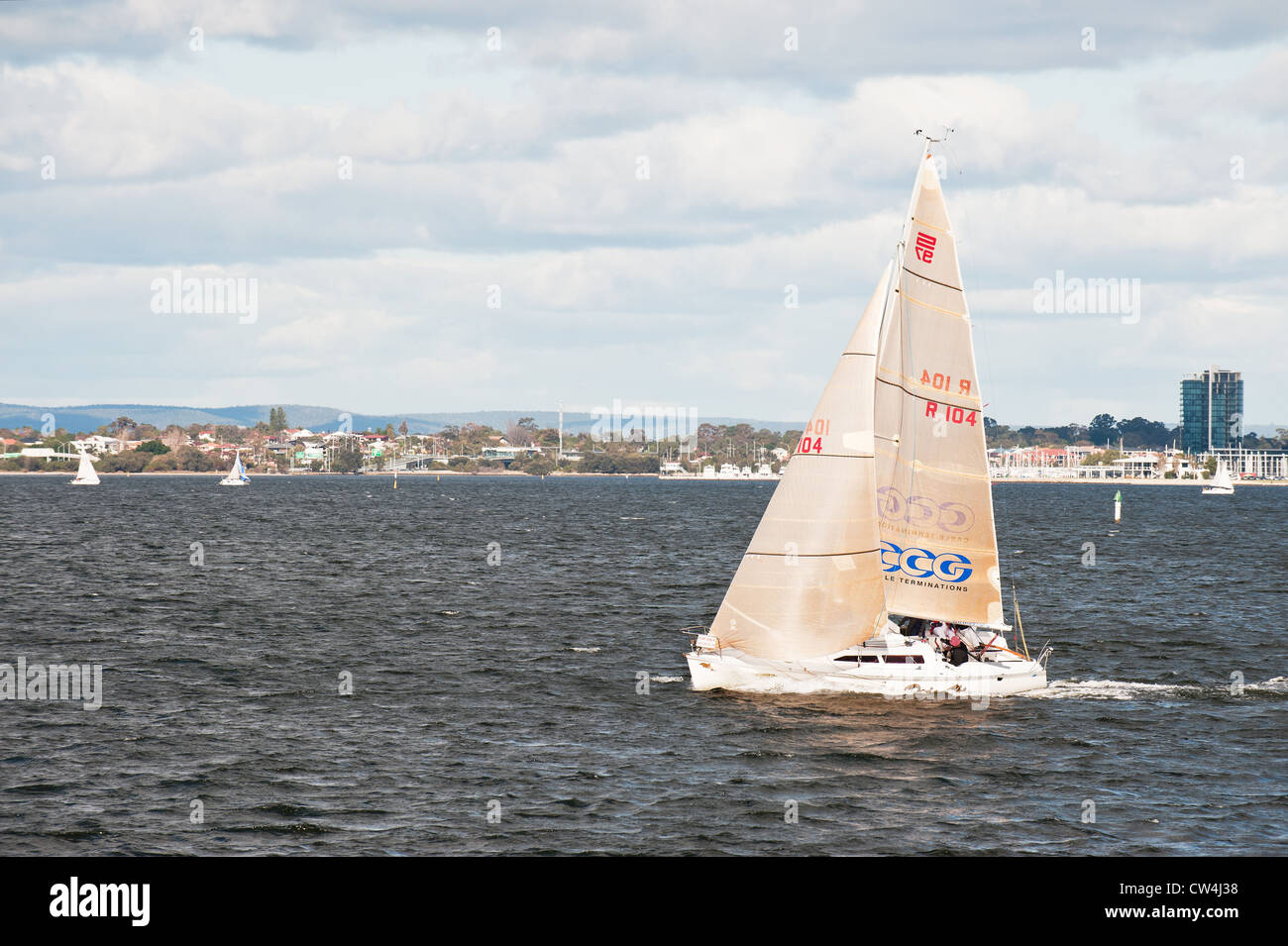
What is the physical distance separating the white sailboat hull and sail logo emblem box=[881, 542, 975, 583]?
215cm

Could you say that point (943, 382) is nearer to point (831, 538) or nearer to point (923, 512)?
point (923, 512)

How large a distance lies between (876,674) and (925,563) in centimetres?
360

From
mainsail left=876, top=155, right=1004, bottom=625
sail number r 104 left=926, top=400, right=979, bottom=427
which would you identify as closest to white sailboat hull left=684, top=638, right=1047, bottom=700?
mainsail left=876, top=155, right=1004, bottom=625

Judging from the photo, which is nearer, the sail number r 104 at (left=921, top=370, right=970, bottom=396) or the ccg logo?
the sail number r 104 at (left=921, top=370, right=970, bottom=396)

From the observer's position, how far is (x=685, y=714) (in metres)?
35.5

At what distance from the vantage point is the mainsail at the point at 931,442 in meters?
34.6

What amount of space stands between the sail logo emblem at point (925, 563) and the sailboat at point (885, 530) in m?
0.04

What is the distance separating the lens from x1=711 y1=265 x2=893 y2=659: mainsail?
35.8 meters

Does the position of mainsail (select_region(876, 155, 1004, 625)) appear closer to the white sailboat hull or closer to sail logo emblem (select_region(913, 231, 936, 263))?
sail logo emblem (select_region(913, 231, 936, 263))

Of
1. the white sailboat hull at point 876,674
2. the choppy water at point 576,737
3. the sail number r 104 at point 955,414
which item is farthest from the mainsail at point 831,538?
the choppy water at point 576,737

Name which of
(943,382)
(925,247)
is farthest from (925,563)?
(925,247)

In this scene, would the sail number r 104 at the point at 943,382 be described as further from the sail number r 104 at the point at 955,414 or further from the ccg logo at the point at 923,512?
the ccg logo at the point at 923,512

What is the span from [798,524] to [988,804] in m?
10.9
